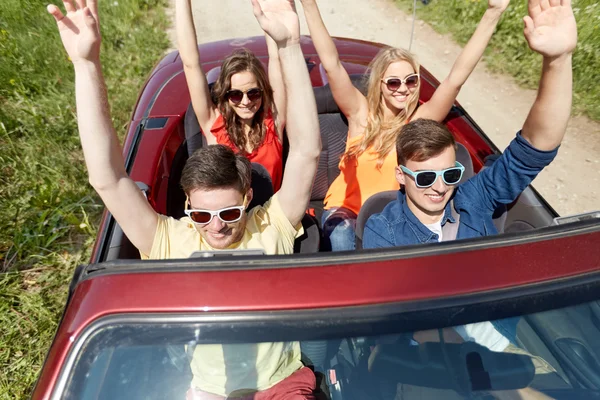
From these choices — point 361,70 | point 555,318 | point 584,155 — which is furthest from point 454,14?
point 555,318

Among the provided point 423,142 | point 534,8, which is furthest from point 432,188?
point 534,8

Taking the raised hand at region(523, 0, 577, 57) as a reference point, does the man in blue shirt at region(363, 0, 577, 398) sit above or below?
below

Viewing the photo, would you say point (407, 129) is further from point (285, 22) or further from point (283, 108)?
point (283, 108)

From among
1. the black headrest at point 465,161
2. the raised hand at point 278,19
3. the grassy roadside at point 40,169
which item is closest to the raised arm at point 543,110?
the black headrest at point 465,161

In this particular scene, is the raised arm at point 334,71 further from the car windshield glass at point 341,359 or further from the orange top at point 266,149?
the car windshield glass at point 341,359

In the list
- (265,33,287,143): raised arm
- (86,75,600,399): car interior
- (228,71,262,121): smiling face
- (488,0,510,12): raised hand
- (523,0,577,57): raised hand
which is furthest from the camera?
(265,33,287,143): raised arm

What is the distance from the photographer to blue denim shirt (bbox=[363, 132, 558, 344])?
1.82 metres

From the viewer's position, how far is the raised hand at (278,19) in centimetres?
167

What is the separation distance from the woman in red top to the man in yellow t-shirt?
2.14ft

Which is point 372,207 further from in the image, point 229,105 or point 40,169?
point 40,169

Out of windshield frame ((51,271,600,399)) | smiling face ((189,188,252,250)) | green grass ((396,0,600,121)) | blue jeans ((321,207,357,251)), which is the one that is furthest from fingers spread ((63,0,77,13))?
green grass ((396,0,600,121))

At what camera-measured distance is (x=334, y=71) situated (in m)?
2.45

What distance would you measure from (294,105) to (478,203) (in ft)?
2.76

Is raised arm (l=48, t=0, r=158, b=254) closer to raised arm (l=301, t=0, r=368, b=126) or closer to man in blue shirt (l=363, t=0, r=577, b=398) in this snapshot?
man in blue shirt (l=363, t=0, r=577, b=398)
